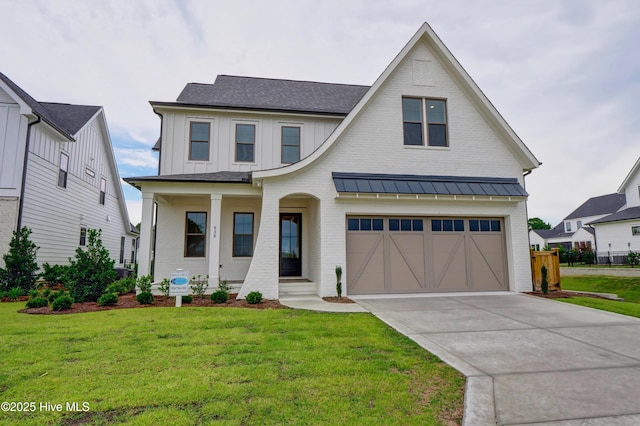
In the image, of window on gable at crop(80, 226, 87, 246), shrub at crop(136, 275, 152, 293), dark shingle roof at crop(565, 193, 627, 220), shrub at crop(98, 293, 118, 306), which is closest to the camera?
shrub at crop(98, 293, 118, 306)

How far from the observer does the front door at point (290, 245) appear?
1283 centimetres

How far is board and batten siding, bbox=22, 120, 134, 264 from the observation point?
13320mm

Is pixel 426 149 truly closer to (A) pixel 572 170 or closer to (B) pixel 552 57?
(B) pixel 552 57

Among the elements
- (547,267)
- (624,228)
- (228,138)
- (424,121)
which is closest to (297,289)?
(228,138)

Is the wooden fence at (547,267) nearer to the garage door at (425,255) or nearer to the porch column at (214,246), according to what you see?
the garage door at (425,255)

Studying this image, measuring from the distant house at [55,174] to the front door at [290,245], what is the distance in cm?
990

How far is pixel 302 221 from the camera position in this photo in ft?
42.7

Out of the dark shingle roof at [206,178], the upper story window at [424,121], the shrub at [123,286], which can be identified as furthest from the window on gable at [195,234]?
the upper story window at [424,121]

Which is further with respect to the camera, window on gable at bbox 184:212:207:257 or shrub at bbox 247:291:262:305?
window on gable at bbox 184:212:207:257

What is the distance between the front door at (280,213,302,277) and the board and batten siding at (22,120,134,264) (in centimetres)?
996

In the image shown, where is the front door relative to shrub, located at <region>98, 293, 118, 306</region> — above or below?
above

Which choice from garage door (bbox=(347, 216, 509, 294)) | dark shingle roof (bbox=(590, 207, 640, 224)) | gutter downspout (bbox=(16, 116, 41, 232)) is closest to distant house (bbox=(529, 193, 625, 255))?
dark shingle roof (bbox=(590, 207, 640, 224))

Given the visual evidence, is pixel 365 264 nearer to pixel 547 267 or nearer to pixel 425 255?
pixel 425 255

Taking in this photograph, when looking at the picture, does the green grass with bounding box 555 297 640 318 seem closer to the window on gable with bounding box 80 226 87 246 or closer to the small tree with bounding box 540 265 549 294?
the small tree with bounding box 540 265 549 294
